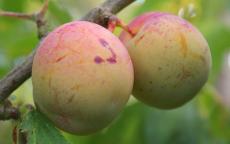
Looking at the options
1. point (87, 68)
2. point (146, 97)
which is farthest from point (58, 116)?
point (146, 97)

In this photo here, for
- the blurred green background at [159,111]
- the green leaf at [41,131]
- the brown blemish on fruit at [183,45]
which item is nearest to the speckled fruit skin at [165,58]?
the brown blemish on fruit at [183,45]

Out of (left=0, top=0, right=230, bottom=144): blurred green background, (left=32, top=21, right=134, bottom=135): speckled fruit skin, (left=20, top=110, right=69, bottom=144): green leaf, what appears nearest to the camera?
(left=32, top=21, right=134, bottom=135): speckled fruit skin

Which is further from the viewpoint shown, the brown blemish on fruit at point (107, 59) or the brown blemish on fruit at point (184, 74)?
the brown blemish on fruit at point (184, 74)

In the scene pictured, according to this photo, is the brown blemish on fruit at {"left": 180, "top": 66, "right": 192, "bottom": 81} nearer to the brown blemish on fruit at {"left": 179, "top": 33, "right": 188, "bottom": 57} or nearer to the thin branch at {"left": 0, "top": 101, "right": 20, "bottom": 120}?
the brown blemish on fruit at {"left": 179, "top": 33, "right": 188, "bottom": 57}

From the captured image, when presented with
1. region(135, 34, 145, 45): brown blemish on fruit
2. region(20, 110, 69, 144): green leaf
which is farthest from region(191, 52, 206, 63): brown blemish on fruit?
region(20, 110, 69, 144): green leaf

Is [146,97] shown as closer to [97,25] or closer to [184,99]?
[184,99]

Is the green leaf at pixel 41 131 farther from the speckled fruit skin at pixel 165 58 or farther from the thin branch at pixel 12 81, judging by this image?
the speckled fruit skin at pixel 165 58
